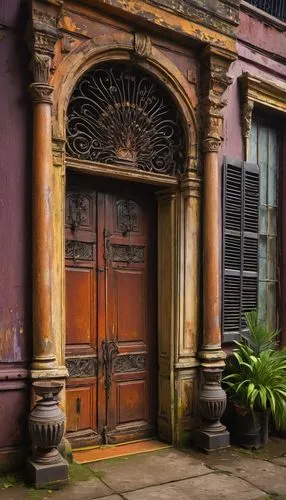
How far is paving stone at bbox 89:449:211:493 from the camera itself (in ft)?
14.3

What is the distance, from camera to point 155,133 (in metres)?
5.40

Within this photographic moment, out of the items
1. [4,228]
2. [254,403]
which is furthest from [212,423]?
[4,228]

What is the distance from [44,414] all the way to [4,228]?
5.05ft

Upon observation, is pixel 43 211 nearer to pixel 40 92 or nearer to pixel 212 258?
pixel 40 92

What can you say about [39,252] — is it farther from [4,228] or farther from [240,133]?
[240,133]

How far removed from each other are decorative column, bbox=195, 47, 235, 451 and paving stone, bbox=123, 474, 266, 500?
76 cm

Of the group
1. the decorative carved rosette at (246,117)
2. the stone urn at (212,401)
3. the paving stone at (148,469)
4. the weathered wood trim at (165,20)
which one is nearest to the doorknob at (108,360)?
the paving stone at (148,469)

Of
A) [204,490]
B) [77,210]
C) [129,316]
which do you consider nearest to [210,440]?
[204,490]

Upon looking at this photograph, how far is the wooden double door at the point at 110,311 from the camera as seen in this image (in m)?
5.06

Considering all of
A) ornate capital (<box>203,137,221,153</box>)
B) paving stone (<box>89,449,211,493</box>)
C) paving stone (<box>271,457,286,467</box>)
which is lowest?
paving stone (<box>271,457,286,467</box>)

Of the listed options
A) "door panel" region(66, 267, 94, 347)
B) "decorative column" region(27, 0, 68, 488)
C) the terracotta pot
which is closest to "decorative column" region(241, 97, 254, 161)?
Answer: "door panel" region(66, 267, 94, 347)

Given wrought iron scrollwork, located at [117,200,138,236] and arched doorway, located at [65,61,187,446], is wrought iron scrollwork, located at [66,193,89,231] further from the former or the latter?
wrought iron scrollwork, located at [117,200,138,236]

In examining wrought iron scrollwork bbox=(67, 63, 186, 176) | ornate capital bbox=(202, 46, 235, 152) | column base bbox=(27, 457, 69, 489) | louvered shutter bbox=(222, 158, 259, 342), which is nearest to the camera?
column base bbox=(27, 457, 69, 489)

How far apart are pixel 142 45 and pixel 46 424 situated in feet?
11.7
